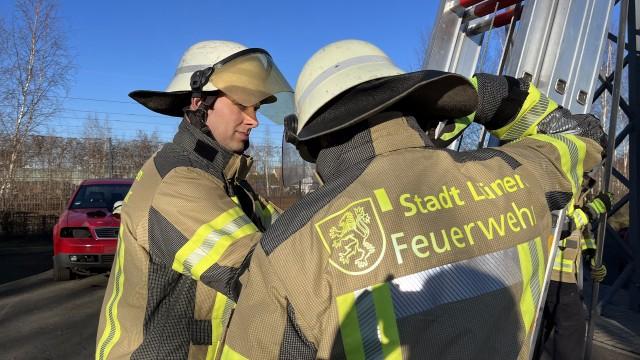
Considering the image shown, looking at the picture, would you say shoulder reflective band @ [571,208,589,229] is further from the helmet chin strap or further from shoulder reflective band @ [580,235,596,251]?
the helmet chin strap

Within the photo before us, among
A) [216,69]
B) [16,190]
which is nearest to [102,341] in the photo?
[216,69]

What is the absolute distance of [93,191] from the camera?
8148 mm

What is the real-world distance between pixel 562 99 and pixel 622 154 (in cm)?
822

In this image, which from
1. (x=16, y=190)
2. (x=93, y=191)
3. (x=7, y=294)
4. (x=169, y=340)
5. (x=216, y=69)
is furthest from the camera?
(x=16, y=190)

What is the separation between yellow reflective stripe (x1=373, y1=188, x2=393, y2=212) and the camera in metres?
1.02

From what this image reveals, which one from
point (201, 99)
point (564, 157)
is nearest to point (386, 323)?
point (564, 157)

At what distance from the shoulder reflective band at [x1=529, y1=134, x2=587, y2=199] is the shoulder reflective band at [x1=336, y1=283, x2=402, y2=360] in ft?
2.29

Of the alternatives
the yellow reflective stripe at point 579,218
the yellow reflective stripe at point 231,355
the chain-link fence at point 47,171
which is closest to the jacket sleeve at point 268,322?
the yellow reflective stripe at point 231,355

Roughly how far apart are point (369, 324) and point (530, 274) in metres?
0.48

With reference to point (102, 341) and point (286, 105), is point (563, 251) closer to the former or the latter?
point (286, 105)

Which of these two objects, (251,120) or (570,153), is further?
(251,120)

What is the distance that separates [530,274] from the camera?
1.18m

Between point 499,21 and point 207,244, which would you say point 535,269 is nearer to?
point 207,244

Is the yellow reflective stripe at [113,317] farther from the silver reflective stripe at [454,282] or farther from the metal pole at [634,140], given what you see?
the metal pole at [634,140]
